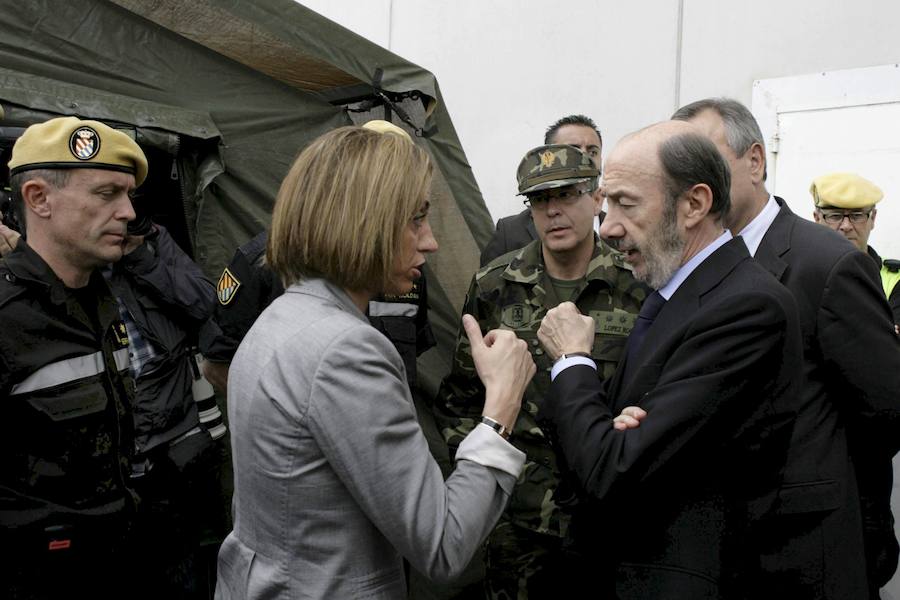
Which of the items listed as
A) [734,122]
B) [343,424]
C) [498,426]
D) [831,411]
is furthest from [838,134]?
[343,424]

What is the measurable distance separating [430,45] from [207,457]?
381 centimetres

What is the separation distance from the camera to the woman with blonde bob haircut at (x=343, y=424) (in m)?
1.41

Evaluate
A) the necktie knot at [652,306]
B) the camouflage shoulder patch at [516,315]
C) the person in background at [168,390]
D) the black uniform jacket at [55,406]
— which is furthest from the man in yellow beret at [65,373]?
the necktie knot at [652,306]

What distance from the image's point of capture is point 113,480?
7.49 ft

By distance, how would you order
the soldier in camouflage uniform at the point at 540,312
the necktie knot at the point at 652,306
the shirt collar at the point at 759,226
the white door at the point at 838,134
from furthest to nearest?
the white door at the point at 838,134, the soldier in camouflage uniform at the point at 540,312, the shirt collar at the point at 759,226, the necktie knot at the point at 652,306

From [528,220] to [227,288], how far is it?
1.69 meters

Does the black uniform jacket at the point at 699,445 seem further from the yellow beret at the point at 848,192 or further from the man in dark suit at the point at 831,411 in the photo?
the yellow beret at the point at 848,192

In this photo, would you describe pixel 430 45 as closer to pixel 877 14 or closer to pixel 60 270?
pixel 877 14

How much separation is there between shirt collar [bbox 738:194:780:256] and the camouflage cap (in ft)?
2.28

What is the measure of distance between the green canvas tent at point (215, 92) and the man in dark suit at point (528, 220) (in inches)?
17.5

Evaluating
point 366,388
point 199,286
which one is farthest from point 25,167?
point 366,388

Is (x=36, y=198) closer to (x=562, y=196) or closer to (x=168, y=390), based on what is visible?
(x=168, y=390)

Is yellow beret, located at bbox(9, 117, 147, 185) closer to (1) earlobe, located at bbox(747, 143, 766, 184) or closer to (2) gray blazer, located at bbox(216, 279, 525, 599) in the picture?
(2) gray blazer, located at bbox(216, 279, 525, 599)

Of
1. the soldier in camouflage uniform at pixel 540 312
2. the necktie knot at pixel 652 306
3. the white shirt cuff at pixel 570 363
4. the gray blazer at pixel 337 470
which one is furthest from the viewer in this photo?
the soldier in camouflage uniform at pixel 540 312
